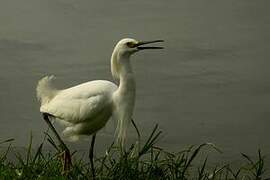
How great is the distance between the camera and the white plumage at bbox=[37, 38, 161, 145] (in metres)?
5.43

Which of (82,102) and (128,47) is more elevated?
(128,47)

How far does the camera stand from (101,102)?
5453 mm

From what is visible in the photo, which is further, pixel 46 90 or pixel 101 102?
pixel 46 90

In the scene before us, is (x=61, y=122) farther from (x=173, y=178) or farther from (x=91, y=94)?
(x=173, y=178)

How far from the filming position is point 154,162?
4.68m

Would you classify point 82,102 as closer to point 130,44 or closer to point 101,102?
point 101,102

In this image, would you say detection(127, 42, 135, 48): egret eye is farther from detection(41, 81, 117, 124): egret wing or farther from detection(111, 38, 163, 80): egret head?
detection(41, 81, 117, 124): egret wing

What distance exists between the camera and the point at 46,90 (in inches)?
232

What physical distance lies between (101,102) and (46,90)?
2.34ft

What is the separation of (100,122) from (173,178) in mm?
1186

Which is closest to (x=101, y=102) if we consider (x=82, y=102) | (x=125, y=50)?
(x=82, y=102)

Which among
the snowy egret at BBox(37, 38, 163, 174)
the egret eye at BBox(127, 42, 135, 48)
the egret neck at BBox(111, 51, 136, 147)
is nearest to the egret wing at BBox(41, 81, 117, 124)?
the snowy egret at BBox(37, 38, 163, 174)

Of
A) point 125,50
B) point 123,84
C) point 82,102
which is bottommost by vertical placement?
point 82,102

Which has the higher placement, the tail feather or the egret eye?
the egret eye
